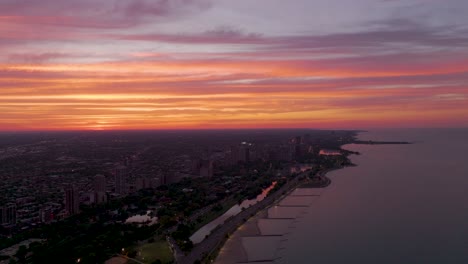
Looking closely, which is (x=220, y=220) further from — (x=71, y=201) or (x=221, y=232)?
(x=71, y=201)

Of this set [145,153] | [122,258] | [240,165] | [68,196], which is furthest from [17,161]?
[122,258]

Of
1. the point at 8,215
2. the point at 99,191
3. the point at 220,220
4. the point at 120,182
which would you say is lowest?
the point at 220,220

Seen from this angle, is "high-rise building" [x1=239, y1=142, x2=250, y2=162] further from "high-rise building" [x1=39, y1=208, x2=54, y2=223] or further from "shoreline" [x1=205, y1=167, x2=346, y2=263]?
"high-rise building" [x1=39, y1=208, x2=54, y2=223]

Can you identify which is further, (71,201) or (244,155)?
(244,155)

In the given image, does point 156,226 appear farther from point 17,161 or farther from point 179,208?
point 17,161

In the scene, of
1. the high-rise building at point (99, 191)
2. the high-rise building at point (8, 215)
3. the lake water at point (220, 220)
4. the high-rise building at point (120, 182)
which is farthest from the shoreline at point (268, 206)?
the high-rise building at point (8, 215)

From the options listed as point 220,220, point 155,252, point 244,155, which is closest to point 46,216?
point 220,220

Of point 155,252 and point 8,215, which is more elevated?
point 8,215
